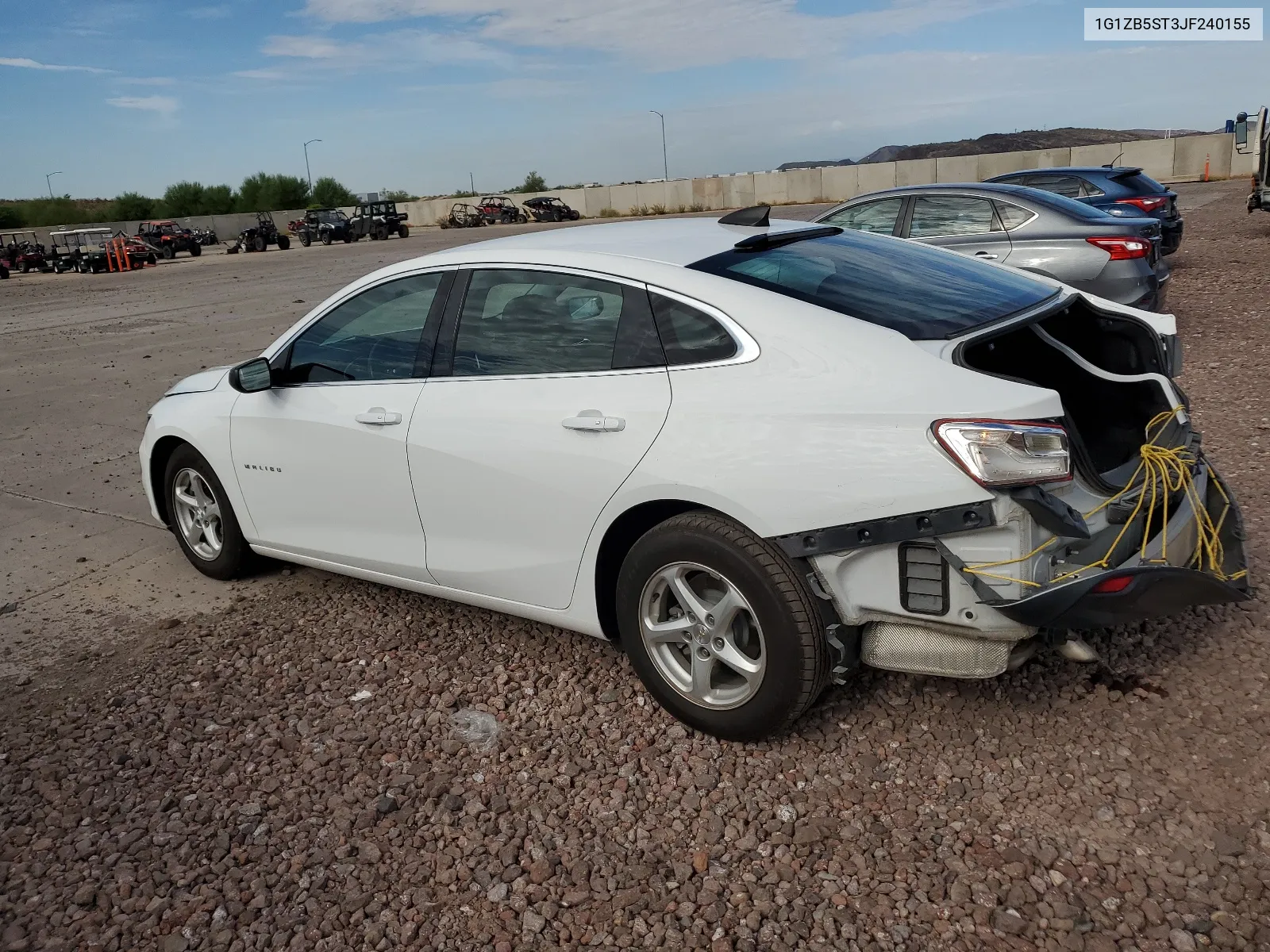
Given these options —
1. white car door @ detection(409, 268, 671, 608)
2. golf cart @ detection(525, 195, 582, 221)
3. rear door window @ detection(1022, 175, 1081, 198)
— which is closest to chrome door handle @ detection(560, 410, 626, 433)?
white car door @ detection(409, 268, 671, 608)

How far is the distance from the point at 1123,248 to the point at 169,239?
45.8m

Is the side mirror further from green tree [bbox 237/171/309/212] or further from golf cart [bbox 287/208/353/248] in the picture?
green tree [bbox 237/171/309/212]

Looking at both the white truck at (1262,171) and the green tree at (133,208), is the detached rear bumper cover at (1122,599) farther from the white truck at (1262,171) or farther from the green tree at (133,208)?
the green tree at (133,208)

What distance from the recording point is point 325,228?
1887 inches

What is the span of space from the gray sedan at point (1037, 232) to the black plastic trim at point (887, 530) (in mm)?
6514

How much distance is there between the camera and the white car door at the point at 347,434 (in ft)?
13.3

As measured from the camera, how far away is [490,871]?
2898 millimetres

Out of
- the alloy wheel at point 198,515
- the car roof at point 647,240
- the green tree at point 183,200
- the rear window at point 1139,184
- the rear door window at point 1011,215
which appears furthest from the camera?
the green tree at point 183,200

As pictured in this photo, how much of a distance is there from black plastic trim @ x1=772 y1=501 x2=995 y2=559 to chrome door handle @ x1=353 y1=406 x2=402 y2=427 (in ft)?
5.51

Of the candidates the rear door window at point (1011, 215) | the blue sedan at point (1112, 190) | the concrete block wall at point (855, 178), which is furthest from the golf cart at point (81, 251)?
the rear door window at point (1011, 215)

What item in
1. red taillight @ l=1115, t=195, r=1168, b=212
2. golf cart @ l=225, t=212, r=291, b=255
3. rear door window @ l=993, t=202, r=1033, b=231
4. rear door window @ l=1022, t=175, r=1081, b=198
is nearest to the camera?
rear door window @ l=993, t=202, r=1033, b=231

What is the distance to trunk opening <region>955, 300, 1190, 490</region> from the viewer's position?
3.75m

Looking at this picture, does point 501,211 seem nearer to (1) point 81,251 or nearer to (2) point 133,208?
(1) point 81,251

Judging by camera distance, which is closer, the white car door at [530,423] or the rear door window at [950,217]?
the white car door at [530,423]
